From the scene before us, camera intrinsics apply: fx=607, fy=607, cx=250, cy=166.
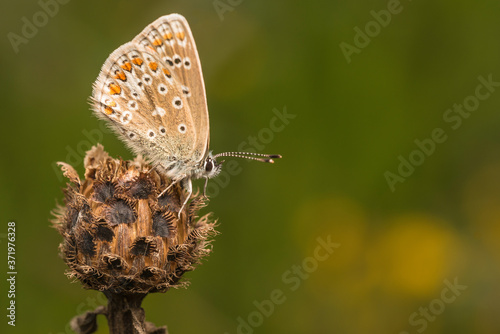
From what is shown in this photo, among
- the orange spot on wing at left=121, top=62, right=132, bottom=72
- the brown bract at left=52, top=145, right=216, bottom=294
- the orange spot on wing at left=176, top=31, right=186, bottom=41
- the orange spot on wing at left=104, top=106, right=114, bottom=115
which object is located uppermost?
the orange spot on wing at left=176, top=31, right=186, bottom=41

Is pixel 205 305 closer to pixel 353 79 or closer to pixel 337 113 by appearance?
pixel 337 113

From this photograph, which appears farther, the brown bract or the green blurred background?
the green blurred background

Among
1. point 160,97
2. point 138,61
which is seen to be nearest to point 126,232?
point 160,97

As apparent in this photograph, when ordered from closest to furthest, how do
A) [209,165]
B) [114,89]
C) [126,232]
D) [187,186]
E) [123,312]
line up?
[126,232], [123,312], [187,186], [114,89], [209,165]

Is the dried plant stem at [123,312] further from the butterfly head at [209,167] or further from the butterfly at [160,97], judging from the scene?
the butterfly head at [209,167]

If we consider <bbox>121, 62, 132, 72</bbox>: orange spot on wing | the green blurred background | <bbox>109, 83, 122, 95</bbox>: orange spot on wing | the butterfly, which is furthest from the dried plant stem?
the green blurred background

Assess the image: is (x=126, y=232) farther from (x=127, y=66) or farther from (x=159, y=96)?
(x=127, y=66)

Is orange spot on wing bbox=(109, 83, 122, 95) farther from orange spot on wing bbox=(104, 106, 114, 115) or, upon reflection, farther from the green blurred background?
the green blurred background
